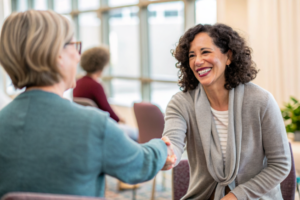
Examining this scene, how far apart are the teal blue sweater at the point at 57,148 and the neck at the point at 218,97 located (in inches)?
33.0

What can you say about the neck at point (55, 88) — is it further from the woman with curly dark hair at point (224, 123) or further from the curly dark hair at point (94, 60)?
the curly dark hair at point (94, 60)

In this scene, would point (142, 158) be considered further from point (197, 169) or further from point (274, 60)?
point (274, 60)

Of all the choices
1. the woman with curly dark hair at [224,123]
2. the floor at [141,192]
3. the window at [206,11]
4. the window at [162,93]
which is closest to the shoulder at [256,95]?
the woman with curly dark hair at [224,123]

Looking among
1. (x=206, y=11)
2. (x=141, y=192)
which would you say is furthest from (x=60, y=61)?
(x=206, y=11)

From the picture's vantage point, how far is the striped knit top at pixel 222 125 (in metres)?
1.67

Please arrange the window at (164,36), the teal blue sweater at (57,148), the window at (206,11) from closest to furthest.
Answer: the teal blue sweater at (57,148) → the window at (206,11) → the window at (164,36)

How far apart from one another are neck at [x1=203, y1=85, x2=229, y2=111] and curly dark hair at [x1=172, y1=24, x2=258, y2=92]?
1.6 inches

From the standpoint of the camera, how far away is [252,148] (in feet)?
5.33

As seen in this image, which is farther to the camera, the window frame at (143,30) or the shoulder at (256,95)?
the window frame at (143,30)

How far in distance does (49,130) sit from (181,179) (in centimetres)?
102

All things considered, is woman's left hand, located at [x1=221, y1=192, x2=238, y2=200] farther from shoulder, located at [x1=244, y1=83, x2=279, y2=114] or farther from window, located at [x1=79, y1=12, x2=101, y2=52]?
window, located at [x1=79, y1=12, x2=101, y2=52]

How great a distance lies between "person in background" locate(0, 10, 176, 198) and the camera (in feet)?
3.10

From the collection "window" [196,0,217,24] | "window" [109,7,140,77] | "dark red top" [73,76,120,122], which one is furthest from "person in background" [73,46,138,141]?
"window" [109,7,140,77]

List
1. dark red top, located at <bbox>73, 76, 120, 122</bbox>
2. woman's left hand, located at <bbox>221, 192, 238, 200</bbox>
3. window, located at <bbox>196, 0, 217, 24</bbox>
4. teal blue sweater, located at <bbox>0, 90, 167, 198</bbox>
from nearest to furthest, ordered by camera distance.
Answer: teal blue sweater, located at <bbox>0, 90, 167, 198</bbox> → woman's left hand, located at <bbox>221, 192, 238, 200</bbox> → dark red top, located at <bbox>73, 76, 120, 122</bbox> → window, located at <bbox>196, 0, 217, 24</bbox>
